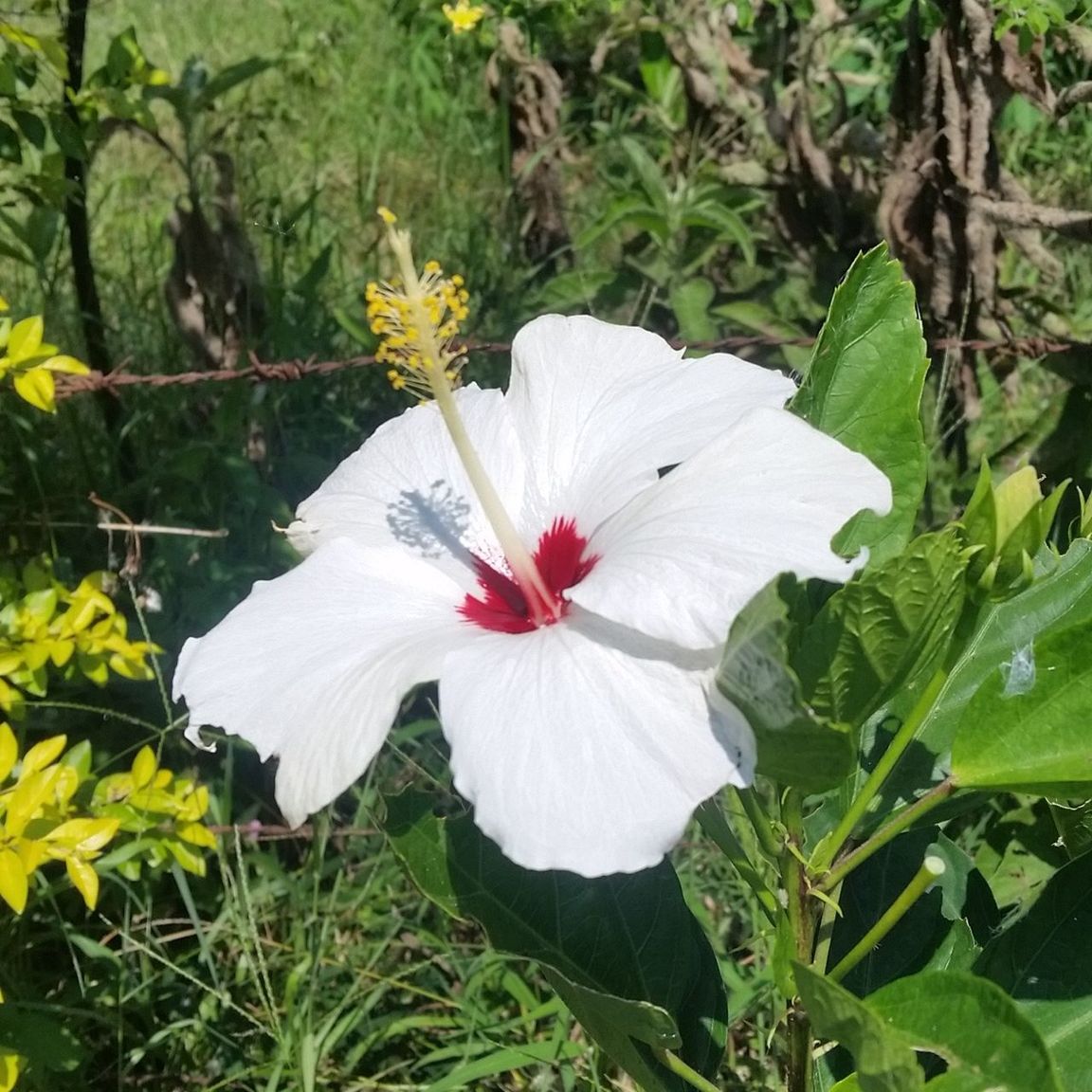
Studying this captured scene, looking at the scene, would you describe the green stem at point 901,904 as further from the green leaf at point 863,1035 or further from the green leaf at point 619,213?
the green leaf at point 619,213

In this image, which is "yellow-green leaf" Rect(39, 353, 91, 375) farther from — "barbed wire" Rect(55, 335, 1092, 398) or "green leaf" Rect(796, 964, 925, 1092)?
"green leaf" Rect(796, 964, 925, 1092)

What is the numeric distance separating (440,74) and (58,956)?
3.01m

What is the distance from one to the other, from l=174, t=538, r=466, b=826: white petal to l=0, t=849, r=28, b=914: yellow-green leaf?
0.38m

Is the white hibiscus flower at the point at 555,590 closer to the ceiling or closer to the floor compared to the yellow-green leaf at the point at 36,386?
closer to the ceiling

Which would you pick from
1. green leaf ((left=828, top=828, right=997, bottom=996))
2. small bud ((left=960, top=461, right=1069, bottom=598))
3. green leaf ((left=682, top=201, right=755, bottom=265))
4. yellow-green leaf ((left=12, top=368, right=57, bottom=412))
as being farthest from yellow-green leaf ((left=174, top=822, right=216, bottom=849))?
green leaf ((left=682, top=201, right=755, bottom=265))

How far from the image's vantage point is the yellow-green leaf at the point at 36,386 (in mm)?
1332

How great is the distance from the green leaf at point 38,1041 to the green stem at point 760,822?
2.86 feet

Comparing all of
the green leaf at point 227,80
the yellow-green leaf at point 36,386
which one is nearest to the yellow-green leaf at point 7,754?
the yellow-green leaf at point 36,386

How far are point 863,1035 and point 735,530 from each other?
0.88 ft

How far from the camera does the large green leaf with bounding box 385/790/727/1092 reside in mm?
861

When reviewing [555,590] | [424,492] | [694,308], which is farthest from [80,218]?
[555,590]

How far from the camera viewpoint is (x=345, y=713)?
693mm

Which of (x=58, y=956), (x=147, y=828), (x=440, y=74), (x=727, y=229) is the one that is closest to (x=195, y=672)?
(x=147, y=828)

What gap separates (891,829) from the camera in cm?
76
